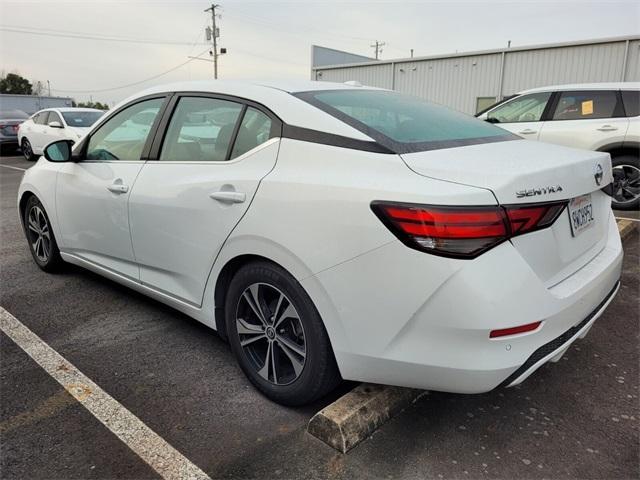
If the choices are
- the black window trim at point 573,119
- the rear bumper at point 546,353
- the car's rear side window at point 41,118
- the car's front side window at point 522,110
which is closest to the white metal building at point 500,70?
the black window trim at point 573,119

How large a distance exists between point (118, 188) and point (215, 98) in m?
0.90

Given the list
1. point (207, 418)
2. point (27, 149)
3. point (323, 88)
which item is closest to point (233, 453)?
point (207, 418)

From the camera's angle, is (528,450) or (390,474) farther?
(528,450)

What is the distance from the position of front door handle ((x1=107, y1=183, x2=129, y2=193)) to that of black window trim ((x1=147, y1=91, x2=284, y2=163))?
0.79ft

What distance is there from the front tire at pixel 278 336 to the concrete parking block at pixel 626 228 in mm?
4362

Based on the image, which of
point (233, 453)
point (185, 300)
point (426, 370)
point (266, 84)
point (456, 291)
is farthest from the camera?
point (185, 300)

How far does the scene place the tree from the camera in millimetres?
54059

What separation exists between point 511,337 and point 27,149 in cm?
1634

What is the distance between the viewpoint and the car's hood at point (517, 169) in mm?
1841

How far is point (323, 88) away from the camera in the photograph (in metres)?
2.73

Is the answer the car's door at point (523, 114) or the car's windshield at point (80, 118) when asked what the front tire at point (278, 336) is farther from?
the car's windshield at point (80, 118)

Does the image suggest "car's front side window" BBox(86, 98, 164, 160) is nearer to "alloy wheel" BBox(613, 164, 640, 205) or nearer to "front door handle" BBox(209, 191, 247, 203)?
"front door handle" BBox(209, 191, 247, 203)

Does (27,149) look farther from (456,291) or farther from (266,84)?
(456,291)

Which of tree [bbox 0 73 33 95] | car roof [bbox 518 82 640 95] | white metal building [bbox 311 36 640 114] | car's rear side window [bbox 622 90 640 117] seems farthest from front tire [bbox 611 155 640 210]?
tree [bbox 0 73 33 95]
